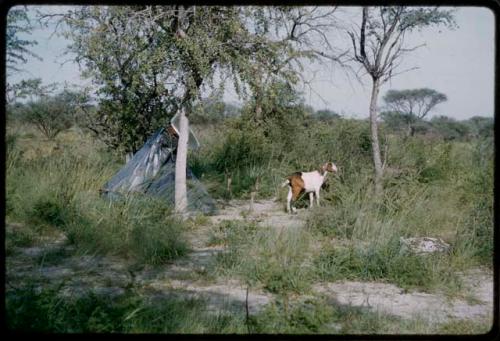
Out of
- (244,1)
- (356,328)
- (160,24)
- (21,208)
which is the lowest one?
(356,328)

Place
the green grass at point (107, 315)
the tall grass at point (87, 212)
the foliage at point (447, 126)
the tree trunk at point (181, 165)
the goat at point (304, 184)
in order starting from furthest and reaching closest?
the foliage at point (447, 126) < the goat at point (304, 184) < the tree trunk at point (181, 165) < the tall grass at point (87, 212) < the green grass at point (107, 315)

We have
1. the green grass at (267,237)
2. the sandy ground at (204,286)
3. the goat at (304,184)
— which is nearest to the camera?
the green grass at (267,237)

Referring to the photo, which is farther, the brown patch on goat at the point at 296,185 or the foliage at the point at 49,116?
the foliage at the point at 49,116

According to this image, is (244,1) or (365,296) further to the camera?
(365,296)

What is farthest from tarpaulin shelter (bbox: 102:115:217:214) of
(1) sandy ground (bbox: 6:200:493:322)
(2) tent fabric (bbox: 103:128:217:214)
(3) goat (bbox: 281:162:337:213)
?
(1) sandy ground (bbox: 6:200:493:322)

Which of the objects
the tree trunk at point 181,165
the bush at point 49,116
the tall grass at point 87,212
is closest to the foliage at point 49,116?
the bush at point 49,116

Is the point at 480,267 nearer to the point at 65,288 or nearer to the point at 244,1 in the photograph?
the point at 244,1

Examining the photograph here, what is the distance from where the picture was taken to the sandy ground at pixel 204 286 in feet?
13.5

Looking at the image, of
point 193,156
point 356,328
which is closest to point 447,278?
point 356,328

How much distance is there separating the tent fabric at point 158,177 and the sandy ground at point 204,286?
1911 mm

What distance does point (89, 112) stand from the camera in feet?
30.9

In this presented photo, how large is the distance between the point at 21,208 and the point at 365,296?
14.7 ft

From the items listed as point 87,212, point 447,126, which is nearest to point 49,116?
point 87,212

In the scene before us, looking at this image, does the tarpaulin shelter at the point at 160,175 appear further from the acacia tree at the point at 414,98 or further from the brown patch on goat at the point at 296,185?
the acacia tree at the point at 414,98
